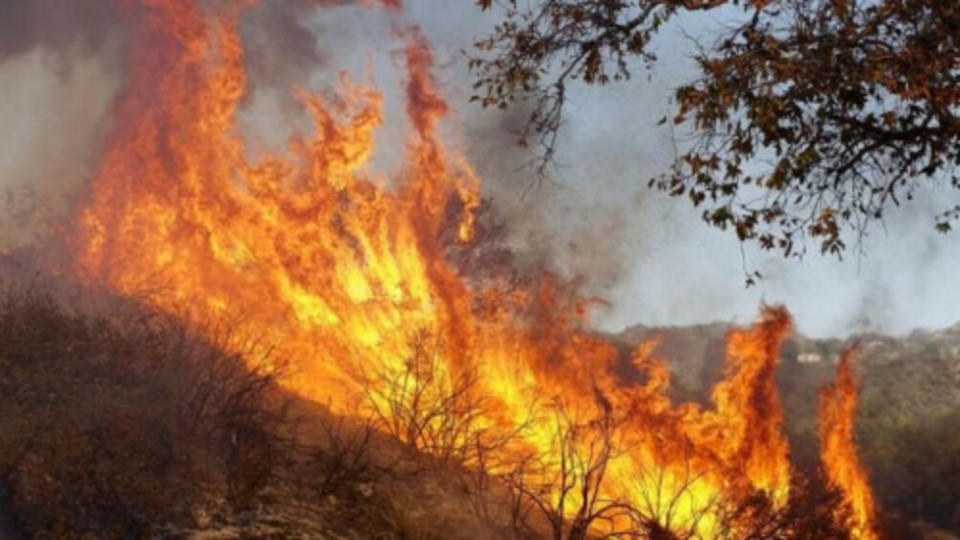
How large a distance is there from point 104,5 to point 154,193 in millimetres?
9700

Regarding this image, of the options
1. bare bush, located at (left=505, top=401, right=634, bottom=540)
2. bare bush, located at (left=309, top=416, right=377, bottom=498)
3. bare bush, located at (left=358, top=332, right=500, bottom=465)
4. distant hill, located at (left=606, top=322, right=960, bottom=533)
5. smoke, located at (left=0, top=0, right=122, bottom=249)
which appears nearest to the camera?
bare bush, located at (left=309, top=416, right=377, bottom=498)

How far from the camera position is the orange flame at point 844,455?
1677 cm

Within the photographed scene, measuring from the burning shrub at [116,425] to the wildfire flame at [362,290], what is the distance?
11.3ft

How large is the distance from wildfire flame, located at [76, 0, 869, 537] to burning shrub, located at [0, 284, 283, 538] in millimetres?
3449

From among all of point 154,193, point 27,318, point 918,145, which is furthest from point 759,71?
point 154,193

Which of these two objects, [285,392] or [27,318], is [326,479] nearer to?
[285,392]

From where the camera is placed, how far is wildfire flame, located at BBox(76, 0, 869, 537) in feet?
54.0

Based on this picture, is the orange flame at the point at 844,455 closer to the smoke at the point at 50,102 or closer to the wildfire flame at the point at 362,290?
the wildfire flame at the point at 362,290

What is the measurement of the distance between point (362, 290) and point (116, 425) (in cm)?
792

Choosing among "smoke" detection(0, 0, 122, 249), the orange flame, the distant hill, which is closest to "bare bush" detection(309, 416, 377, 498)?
the orange flame

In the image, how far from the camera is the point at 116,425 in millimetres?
10570

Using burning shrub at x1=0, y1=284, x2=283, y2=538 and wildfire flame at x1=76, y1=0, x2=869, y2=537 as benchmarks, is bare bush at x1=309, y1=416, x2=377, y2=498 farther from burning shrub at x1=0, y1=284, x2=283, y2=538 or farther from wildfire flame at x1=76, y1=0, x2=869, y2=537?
wildfire flame at x1=76, y1=0, x2=869, y2=537

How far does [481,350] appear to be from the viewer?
17891mm

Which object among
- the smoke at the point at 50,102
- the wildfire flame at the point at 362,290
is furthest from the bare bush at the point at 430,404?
the smoke at the point at 50,102
